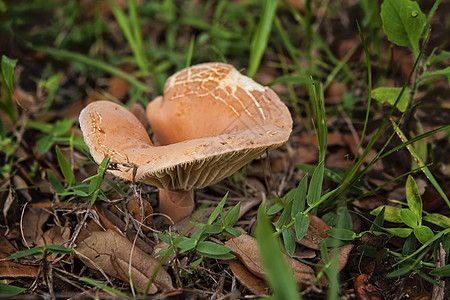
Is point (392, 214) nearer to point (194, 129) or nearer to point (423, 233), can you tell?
point (423, 233)

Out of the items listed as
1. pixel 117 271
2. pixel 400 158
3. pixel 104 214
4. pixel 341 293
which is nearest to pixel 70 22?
pixel 104 214

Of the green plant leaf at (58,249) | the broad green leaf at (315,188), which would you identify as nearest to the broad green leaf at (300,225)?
the broad green leaf at (315,188)

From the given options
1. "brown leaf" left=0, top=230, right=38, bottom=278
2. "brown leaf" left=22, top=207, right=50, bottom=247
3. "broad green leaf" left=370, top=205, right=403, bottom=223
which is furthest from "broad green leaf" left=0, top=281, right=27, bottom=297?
"broad green leaf" left=370, top=205, right=403, bottom=223

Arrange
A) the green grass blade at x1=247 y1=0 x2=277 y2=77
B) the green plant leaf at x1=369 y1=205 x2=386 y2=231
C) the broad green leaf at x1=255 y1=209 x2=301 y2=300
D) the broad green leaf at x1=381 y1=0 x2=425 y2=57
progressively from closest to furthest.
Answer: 1. the broad green leaf at x1=255 y1=209 x2=301 y2=300
2. the green plant leaf at x1=369 y1=205 x2=386 y2=231
3. the broad green leaf at x1=381 y1=0 x2=425 y2=57
4. the green grass blade at x1=247 y1=0 x2=277 y2=77

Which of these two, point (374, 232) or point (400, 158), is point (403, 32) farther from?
point (374, 232)

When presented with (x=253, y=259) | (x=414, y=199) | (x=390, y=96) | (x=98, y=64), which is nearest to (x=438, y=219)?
(x=414, y=199)

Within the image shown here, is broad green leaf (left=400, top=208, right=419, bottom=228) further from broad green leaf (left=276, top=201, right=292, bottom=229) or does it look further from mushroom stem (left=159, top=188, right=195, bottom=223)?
mushroom stem (left=159, top=188, right=195, bottom=223)

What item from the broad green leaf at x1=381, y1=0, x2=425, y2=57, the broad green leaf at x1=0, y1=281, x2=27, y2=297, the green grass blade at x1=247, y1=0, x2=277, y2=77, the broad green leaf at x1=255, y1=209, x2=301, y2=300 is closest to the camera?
the broad green leaf at x1=255, y1=209, x2=301, y2=300
